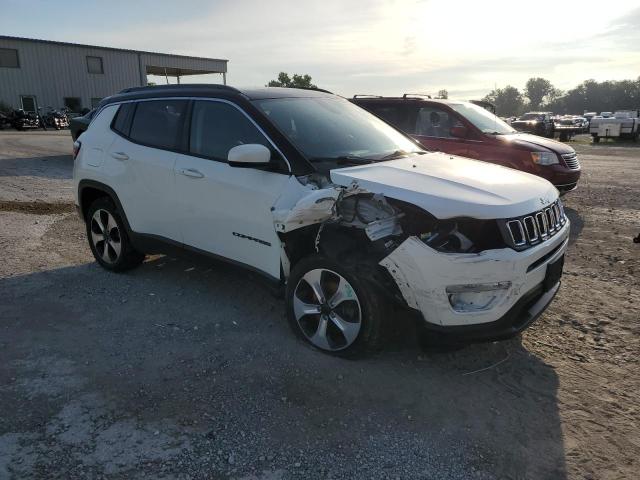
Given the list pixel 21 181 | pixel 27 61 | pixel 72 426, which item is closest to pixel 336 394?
pixel 72 426

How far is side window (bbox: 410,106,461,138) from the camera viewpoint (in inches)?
343

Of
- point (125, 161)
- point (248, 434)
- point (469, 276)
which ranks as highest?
point (125, 161)

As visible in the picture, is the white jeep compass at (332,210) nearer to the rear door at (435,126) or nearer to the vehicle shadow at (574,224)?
the vehicle shadow at (574,224)

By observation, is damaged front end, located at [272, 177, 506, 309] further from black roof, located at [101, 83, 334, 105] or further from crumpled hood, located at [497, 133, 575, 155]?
crumpled hood, located at [497, 133, 575, 155]

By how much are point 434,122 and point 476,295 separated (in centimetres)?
635

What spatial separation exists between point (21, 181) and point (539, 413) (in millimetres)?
11390

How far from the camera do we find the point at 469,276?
9.71 feet

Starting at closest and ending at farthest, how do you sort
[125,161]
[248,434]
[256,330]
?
[248,434] < [256,330] < [125,161]

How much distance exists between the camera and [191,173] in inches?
165

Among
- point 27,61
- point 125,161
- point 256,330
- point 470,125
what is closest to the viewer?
point 256,330

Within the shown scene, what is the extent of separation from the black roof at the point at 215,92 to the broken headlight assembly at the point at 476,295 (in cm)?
221

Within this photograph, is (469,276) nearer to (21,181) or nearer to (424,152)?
(424,152)

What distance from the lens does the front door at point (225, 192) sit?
146 inches

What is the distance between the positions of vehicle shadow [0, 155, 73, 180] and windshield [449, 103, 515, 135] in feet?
29.0
